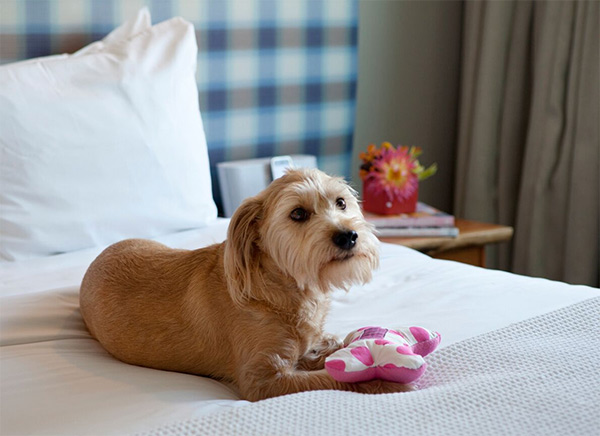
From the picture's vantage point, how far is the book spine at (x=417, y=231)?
2496 mm

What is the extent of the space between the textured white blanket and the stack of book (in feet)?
4.10

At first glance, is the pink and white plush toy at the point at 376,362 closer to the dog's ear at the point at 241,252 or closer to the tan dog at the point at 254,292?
the tan dog at the point at 254,292

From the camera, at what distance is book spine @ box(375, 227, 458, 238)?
2496 millimetres

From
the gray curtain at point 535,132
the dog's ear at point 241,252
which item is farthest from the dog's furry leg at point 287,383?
the gray curtain at point 535,132

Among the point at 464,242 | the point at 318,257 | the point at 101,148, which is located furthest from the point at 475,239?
the point at 318,257

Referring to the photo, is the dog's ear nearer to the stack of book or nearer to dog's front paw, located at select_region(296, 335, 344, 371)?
dog's front paw, located at select_region(296, 335, 344, 371)

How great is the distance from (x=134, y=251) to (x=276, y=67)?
1.39 metres

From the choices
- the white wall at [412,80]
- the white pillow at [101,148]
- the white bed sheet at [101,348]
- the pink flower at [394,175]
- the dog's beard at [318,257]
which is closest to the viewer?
the white bed sheet at [101,348]

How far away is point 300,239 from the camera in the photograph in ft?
4.19

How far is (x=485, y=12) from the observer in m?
3.05

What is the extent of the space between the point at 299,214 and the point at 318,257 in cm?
9

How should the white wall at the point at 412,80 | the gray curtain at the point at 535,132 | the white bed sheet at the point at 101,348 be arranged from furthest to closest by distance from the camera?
the white wall at the point at 412,80
the gray curtain at the point at 535,132
the white bed sheet at the point at 101,348

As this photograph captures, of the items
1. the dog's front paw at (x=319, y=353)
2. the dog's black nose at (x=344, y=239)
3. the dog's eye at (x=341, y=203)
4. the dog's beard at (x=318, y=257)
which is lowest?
the dog's front paw at (x=319, y=353)

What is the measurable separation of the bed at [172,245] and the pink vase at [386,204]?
1.70 feet
